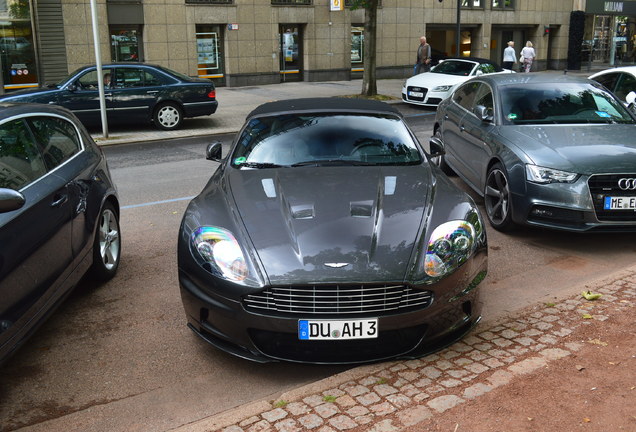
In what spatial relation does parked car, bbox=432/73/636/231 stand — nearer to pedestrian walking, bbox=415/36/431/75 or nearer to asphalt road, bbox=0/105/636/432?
asphalt road, bbox=0/105/636/432

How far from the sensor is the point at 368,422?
3473 mm

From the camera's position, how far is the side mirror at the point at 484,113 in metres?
7.81

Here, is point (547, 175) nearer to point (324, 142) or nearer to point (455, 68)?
point (324, 142)

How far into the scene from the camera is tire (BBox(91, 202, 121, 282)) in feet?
18.6

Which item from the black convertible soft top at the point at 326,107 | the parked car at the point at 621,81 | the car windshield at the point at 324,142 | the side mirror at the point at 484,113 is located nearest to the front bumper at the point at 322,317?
the car windshield at the point at 324,142

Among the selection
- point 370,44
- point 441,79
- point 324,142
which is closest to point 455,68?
point 441,79

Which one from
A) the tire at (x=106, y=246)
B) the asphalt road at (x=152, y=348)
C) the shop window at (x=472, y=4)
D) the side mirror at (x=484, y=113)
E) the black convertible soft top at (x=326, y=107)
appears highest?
the shop window at (x=472, y=4)

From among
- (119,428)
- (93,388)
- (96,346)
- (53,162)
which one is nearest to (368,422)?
(119,428)

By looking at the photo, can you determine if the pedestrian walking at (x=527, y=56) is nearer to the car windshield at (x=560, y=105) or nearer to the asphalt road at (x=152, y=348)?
the car windshield at (x=560, y=105)

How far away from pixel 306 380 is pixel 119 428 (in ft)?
3.70

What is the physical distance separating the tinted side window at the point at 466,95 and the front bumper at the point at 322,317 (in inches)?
Result: 195

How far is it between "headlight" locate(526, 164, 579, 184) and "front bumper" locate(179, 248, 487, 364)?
2.63 m

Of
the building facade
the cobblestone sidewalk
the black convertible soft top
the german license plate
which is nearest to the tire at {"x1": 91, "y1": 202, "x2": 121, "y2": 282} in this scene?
the black convertible soft top

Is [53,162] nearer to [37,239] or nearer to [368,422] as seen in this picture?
[37,239]
